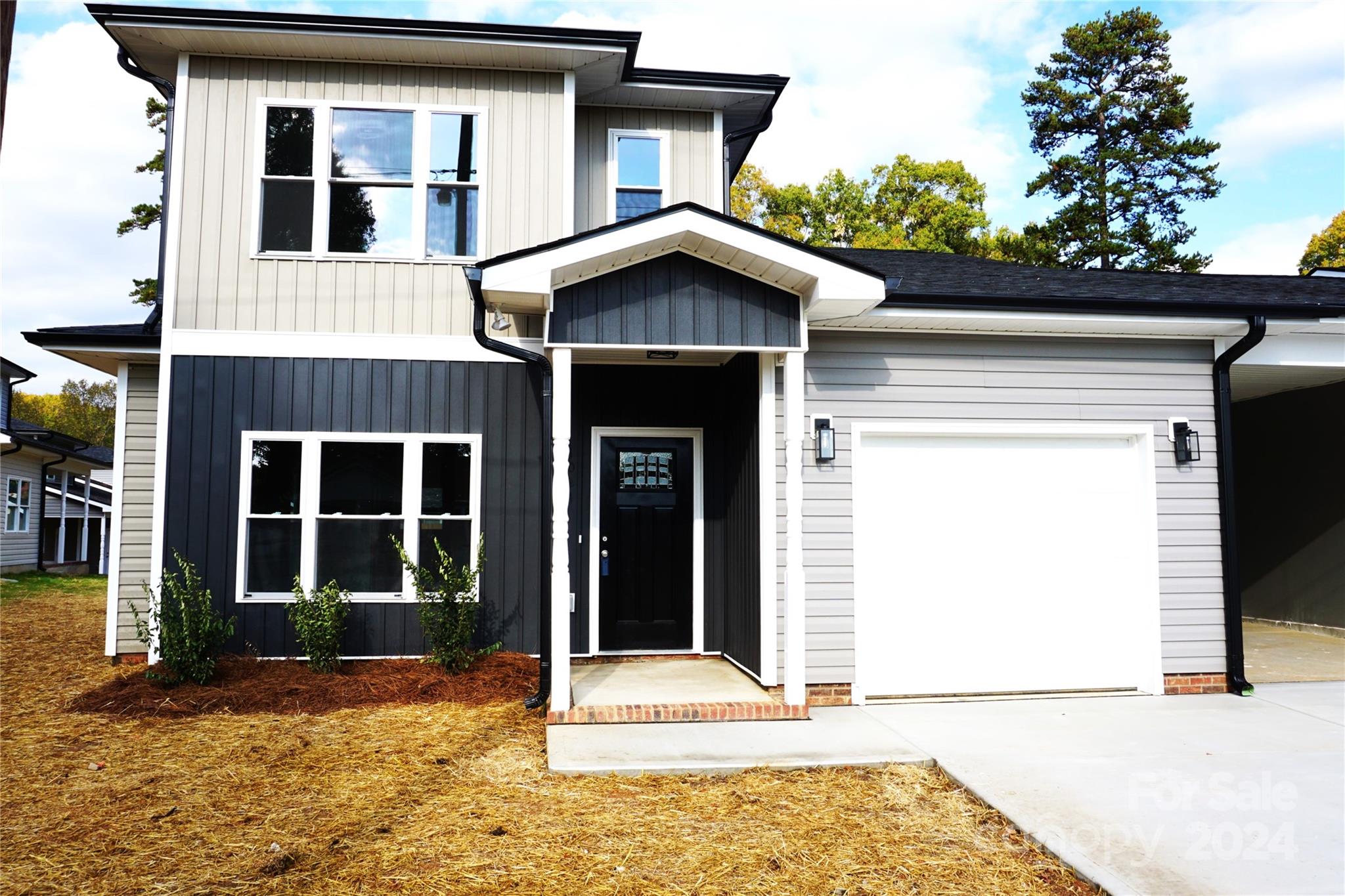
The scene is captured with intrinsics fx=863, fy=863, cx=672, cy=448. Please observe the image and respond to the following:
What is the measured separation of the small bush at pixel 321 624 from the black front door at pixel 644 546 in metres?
2.18

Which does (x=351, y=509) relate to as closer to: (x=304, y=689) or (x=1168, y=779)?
(x=304, y=689)

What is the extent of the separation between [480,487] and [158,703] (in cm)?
275

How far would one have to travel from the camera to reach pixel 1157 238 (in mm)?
23422

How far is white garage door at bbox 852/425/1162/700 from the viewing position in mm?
6379

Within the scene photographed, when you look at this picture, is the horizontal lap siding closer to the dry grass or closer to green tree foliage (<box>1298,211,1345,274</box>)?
the dry grass

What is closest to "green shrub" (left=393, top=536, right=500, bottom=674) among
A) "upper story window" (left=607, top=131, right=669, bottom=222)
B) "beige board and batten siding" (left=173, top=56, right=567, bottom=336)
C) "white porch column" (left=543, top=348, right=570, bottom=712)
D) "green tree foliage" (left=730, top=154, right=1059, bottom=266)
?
"white porch column" (left=543, top=348, right=570, bottom=712)

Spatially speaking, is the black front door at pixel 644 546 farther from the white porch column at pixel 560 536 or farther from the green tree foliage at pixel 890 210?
the green tree foliage at pixel 890 210

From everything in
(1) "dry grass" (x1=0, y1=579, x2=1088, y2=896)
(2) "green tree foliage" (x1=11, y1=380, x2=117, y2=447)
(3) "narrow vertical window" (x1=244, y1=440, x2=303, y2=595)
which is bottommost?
(1) "dry grass" (x1=0, y1=579, x2=1088, y2=896)

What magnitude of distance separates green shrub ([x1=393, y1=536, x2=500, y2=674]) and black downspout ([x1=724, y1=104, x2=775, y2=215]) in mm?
4382

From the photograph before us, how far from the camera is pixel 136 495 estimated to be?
25.9 ft

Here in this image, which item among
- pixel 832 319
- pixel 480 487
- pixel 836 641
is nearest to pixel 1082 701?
pixel 836 641

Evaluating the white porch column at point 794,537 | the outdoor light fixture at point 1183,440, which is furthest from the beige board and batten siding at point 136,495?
the outdoor light fixture at point 1183,440

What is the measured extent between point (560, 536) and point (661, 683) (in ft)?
5.22

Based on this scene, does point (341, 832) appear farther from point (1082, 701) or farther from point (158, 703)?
point (1082, 701)
